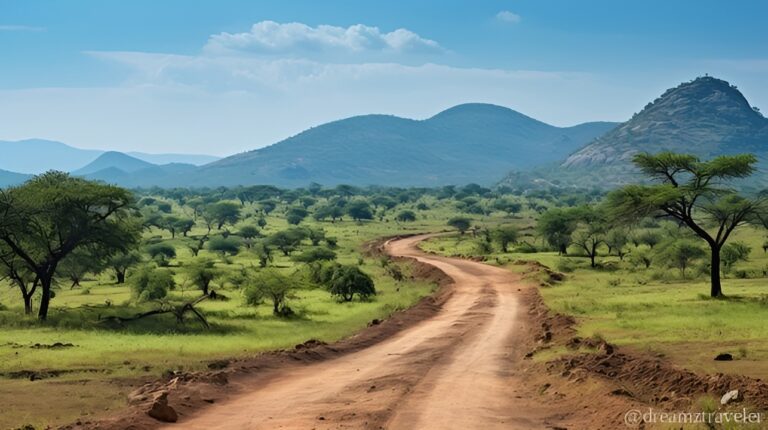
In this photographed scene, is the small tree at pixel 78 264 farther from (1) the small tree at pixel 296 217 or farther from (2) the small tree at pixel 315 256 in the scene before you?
(1) the small tree at pixel 296 217

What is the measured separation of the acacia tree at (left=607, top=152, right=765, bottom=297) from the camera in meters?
40.4

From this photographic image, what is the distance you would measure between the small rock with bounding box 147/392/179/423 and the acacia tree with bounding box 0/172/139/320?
85.1ft

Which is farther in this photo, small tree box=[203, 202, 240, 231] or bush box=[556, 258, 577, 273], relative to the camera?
small tree box=[203, 202, 240, 231]

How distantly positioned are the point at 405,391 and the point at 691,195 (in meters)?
28.9

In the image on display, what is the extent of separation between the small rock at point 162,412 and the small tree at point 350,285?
31282 mm

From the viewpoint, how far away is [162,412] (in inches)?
672

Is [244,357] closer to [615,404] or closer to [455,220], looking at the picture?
[615,404]

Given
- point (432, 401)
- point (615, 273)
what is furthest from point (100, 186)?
point (615, 273)

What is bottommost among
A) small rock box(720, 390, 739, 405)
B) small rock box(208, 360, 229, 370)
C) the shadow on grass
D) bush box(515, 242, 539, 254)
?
bush box(515, 242, 539, 254)

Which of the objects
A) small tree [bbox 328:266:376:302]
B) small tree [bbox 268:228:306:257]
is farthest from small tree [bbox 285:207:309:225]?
small tree [bbox 328:266:376:302]

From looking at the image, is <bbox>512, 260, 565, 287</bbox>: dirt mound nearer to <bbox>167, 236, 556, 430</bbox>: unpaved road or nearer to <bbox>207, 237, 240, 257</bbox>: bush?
<bbox>167, 236, 556, 430</bbox>: unpaved road

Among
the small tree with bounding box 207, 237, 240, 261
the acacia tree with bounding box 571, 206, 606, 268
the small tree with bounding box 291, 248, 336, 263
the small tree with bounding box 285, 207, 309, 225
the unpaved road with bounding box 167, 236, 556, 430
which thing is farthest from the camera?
the small tree with bounding box 285, 207, 309, 225

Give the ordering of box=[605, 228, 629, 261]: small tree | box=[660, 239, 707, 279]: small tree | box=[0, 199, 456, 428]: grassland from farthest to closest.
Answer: box=[605, 228, 629, 261]: small tree → box=[660, 239, 707, 279]: small tree → box=[0, 199, 456, 428]: grassland

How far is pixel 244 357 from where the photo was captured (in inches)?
1081
